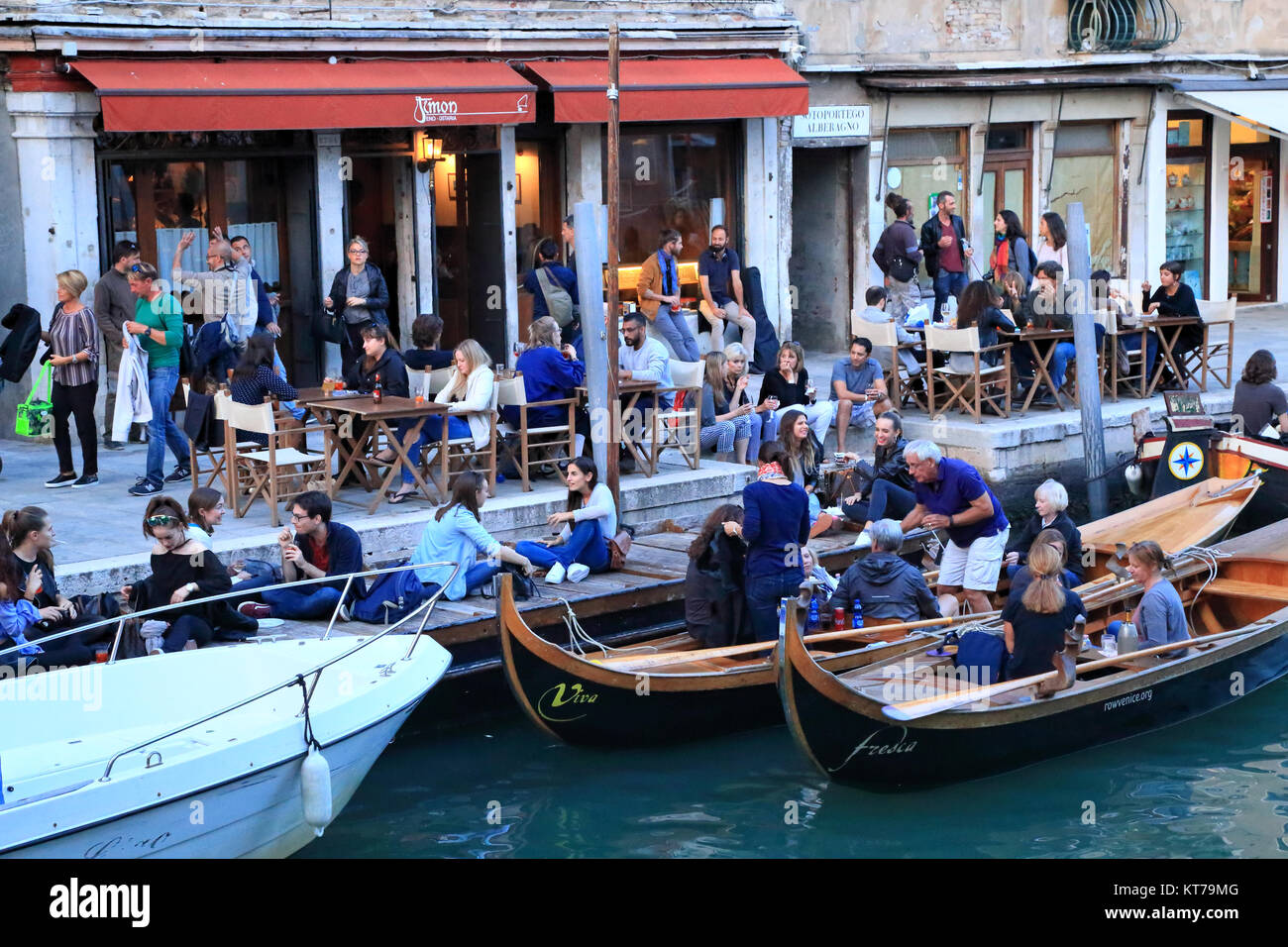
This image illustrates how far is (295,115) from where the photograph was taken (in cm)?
1490

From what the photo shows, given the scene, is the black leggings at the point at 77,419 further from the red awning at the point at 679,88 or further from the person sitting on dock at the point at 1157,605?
the person sitting on dock at the point at 1157,605

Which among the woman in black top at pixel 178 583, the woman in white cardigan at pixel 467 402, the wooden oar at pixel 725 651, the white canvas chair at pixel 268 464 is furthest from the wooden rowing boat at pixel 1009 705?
the white canvas chair at pixel 268 464

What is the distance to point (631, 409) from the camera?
13.3 m

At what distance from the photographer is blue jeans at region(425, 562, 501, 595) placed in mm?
10734

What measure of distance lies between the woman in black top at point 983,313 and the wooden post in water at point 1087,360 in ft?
2.08

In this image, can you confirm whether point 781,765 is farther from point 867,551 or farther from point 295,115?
point 295,115

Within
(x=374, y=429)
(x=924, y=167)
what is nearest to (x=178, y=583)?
(x=374, y=429)

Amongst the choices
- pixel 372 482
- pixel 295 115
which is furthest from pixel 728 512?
pixel 295 115

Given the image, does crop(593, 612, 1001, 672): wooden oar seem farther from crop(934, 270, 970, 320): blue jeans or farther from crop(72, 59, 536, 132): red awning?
crop(934, 270, 970, 320): blue jeans

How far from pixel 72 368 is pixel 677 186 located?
778 cm

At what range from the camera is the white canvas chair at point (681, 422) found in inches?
533

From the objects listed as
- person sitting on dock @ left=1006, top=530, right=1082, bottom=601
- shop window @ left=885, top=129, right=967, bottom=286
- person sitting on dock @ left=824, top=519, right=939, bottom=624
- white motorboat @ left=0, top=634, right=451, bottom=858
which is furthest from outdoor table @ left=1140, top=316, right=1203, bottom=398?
white motorboat @ left=0, top=634, right=451, bottom=858

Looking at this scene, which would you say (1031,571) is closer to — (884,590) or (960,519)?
(884,590)

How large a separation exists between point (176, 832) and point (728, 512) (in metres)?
3.80
